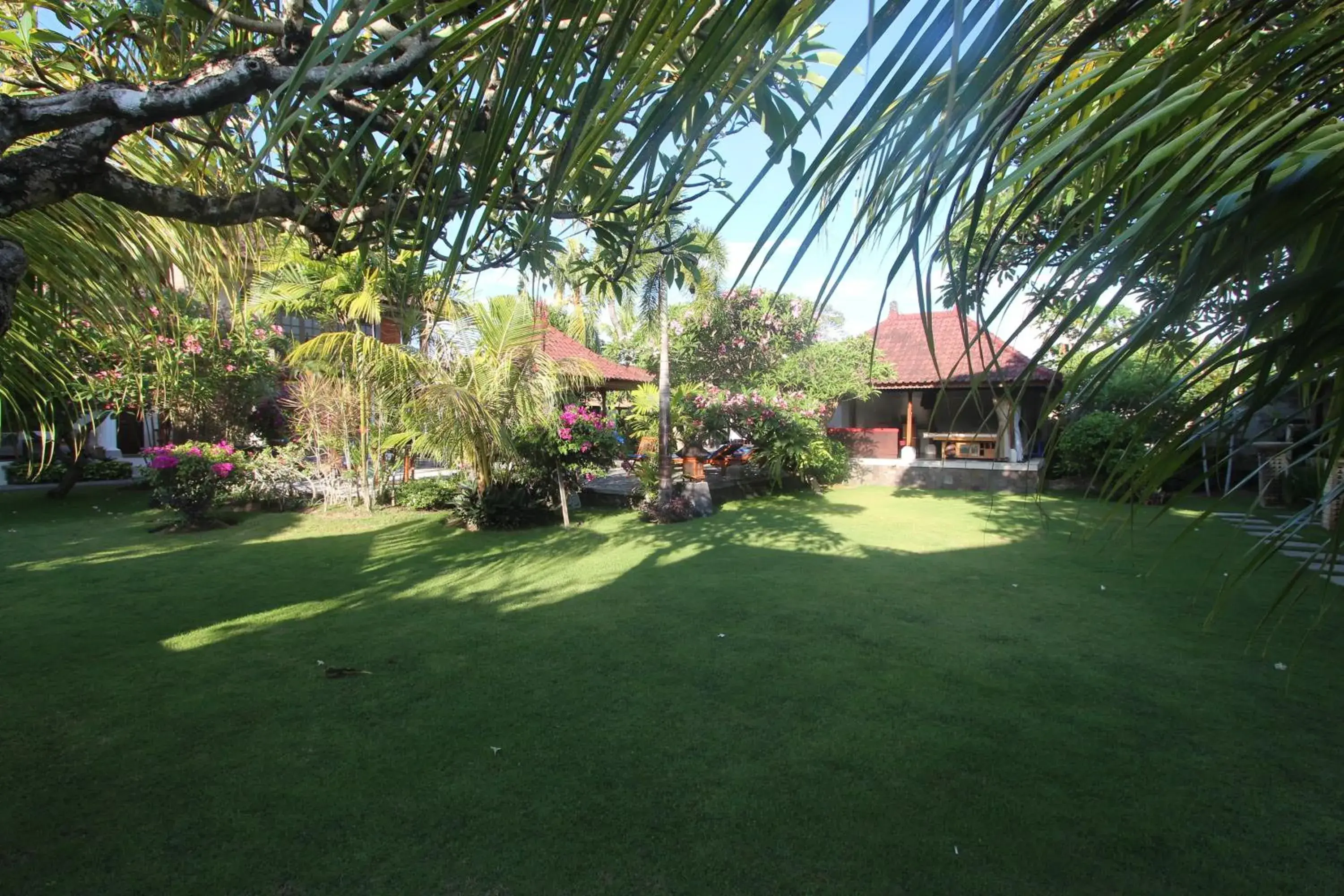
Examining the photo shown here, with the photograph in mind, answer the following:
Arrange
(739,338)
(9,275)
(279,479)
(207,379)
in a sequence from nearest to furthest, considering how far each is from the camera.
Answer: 1. (9,275)
2. (279,479)
3. (207,379)
4. (739,338)

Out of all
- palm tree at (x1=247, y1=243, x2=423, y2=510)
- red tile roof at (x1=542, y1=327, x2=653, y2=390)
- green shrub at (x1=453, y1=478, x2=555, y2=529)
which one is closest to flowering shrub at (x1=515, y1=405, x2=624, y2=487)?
green shrub at (x1=453, y1=478, x2=555, y2=529)

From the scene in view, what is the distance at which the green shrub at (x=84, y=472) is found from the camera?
40.6 ft

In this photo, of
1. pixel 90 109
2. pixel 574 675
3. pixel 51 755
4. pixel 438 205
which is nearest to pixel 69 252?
pixel 90 109

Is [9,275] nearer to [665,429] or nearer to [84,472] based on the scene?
[665,429]

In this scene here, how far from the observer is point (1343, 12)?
905 mm

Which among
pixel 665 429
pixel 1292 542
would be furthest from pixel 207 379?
pixel 1292 542

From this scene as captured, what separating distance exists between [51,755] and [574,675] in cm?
237

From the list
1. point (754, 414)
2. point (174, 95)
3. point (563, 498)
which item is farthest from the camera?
point (754, 414)

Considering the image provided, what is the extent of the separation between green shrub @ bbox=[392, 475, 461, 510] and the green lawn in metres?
3.62

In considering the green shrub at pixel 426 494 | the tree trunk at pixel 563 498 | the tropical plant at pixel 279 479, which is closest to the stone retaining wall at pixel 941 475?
the tree trunk at pixel 563 498

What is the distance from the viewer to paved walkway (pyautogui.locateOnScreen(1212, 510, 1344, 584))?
892 mm

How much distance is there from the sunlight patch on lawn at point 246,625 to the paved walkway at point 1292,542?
17.6 ft

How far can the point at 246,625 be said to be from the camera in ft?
16.2

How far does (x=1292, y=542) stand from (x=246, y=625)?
34.6 feet
